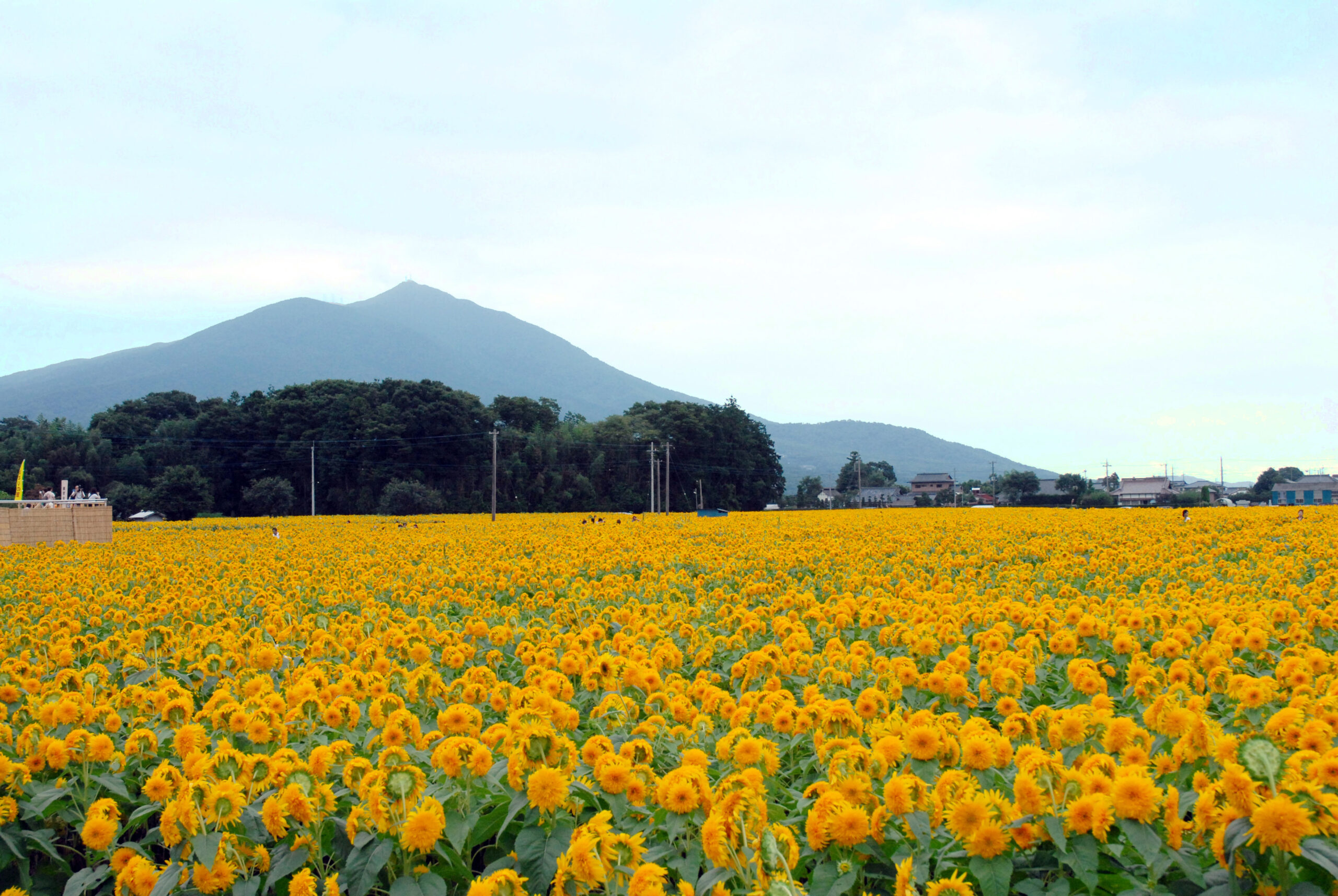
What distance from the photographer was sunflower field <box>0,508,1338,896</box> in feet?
7.61

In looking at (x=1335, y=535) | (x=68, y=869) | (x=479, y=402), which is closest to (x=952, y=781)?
(x=68, y=869)

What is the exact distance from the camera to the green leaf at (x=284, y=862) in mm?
2691

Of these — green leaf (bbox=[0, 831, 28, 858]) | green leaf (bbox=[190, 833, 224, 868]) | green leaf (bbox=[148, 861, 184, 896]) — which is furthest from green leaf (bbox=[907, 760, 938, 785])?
green leaf (bbox=[0, 831, 28, 858])

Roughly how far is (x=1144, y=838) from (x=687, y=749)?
1545 mm

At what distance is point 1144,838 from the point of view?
223 cm

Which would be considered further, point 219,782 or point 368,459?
point 368,459

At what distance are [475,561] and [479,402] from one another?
225 feet

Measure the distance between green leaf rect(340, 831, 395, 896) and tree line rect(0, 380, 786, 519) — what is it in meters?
64.7

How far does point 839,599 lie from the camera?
7.23m

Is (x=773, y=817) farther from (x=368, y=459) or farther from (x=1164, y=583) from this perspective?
(x=368, y=459)

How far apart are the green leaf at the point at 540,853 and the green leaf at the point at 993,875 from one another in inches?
45.5

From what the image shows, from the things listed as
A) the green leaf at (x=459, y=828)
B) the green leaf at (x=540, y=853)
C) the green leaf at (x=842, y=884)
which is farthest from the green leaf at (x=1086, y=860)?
the green leaf at (x=459, y=828)

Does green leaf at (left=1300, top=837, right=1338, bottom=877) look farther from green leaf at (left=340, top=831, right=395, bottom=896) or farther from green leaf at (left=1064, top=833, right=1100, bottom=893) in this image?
green leaf at (left=340, top=831, right=395, bottom=896)

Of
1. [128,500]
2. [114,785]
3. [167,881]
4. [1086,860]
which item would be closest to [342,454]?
[128,500]
